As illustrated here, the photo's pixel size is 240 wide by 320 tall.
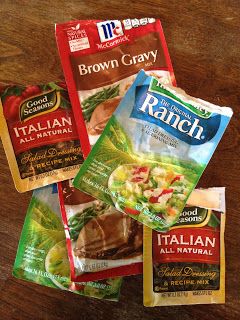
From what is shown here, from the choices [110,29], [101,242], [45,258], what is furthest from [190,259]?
[110,29]

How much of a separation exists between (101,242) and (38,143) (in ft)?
0.91

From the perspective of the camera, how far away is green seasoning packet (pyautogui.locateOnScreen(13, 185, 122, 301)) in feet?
3.44

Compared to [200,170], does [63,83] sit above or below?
above

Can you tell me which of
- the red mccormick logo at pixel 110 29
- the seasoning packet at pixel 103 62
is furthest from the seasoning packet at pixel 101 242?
the red mccormick logo at pixel 110 29

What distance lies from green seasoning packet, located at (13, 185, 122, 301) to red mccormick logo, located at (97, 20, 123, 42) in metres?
0.38

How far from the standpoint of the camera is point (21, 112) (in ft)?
3.38

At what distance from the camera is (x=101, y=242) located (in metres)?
1.04

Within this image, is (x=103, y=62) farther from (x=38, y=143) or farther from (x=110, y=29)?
(x=38, y=143)

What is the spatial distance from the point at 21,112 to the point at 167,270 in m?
0.51

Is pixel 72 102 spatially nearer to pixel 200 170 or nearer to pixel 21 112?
pixel 21 112

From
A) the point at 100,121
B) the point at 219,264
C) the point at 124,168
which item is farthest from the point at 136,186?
the point at 219,264

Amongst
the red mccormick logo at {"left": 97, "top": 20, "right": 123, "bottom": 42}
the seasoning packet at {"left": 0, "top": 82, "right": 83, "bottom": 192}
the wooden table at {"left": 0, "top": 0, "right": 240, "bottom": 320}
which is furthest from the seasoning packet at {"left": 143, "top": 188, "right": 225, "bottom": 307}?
the red mccormick logo at {"left": 97, "top": 20, "right": 123, "bottom": 42}

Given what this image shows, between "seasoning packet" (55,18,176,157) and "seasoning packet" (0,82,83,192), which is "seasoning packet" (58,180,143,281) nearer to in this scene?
"seasoning packet" (0,82,83,192)

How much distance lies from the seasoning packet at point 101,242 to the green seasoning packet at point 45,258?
2 centimetres
